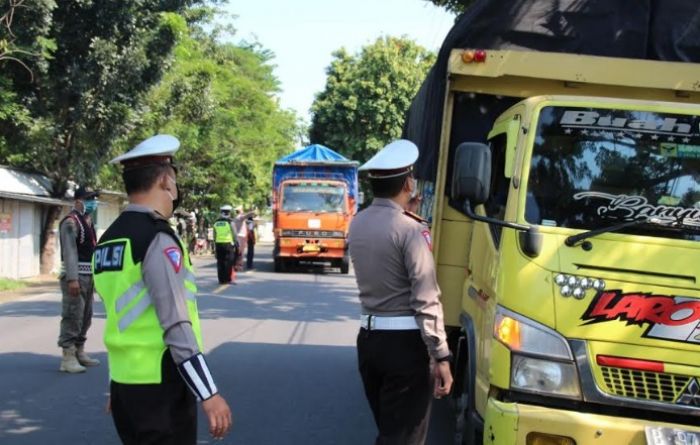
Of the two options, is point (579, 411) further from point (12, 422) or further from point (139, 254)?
point (12, 422)

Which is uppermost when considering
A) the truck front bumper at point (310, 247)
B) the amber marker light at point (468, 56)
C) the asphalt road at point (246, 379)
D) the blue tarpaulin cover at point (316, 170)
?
the amber marker light at point (468, 56)

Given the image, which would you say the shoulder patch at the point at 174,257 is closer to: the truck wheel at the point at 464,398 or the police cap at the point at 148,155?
the police cap at the point at 148,155

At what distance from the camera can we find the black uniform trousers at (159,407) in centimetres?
286

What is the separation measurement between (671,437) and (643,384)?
0.85 feet

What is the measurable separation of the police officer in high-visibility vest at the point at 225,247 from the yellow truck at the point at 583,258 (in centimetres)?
1243

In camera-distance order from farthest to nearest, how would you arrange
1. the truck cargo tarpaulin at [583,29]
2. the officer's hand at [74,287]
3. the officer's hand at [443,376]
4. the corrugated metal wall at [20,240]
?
the corrugated metal wall at [20,240], the officer's hand at [74,287], the truck cargo tarpaulin at [583,29], the officer's hand at [443,376]

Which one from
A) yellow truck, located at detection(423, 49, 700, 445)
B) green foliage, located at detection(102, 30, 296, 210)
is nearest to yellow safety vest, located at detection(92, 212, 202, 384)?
yellow truck, located at detection(423, 49, 700, 445)

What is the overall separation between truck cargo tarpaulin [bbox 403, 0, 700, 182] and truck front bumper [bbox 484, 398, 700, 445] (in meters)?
2.53

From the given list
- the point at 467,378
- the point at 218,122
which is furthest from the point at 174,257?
the point at 218,122

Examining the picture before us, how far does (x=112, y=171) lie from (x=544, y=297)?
68.5ft

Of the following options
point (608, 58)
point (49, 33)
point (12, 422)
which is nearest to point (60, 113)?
point (49, 33)

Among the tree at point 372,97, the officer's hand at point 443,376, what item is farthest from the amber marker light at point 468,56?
the tree at point 372,97

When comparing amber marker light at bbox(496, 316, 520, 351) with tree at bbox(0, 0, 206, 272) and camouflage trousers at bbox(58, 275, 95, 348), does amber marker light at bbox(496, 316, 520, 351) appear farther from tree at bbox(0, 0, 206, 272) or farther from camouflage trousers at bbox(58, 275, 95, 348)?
tree at bbox(0, 0, 206, 272)

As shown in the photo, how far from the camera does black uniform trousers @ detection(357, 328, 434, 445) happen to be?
12.1ft
